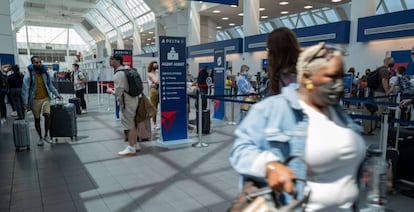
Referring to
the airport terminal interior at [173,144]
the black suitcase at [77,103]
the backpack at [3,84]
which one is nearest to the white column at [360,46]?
the airport terminal interior at [173,144]

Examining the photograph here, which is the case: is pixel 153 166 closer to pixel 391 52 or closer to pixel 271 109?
pixel 271 109

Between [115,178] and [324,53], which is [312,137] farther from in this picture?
[115,178]

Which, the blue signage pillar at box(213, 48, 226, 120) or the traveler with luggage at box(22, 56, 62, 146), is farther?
the blue signage pillar at box(213, 48, 226, 120)

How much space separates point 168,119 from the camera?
18.1 ft

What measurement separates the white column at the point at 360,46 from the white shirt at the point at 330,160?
33.9 feet

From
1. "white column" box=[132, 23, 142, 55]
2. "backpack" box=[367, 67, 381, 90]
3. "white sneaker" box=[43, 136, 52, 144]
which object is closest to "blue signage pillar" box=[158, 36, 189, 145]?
"white sneaker" box=[43, 136, 52, 144]

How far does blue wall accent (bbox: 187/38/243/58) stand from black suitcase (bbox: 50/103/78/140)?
Result: 37.5 ft

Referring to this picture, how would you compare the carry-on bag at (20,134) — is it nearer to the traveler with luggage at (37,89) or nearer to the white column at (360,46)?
the traveler with luggage at (37,89)

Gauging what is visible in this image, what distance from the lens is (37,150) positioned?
16.9ft

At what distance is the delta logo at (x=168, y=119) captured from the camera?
5465mm

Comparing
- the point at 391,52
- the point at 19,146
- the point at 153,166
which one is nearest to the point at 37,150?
the point at 19,146

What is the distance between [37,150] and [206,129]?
3301mm

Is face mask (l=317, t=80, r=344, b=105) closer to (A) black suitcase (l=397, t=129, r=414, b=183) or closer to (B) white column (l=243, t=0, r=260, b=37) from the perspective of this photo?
(A) black suitcase (l=397, t=129, r=414, b=183)

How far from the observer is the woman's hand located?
0.85 m
